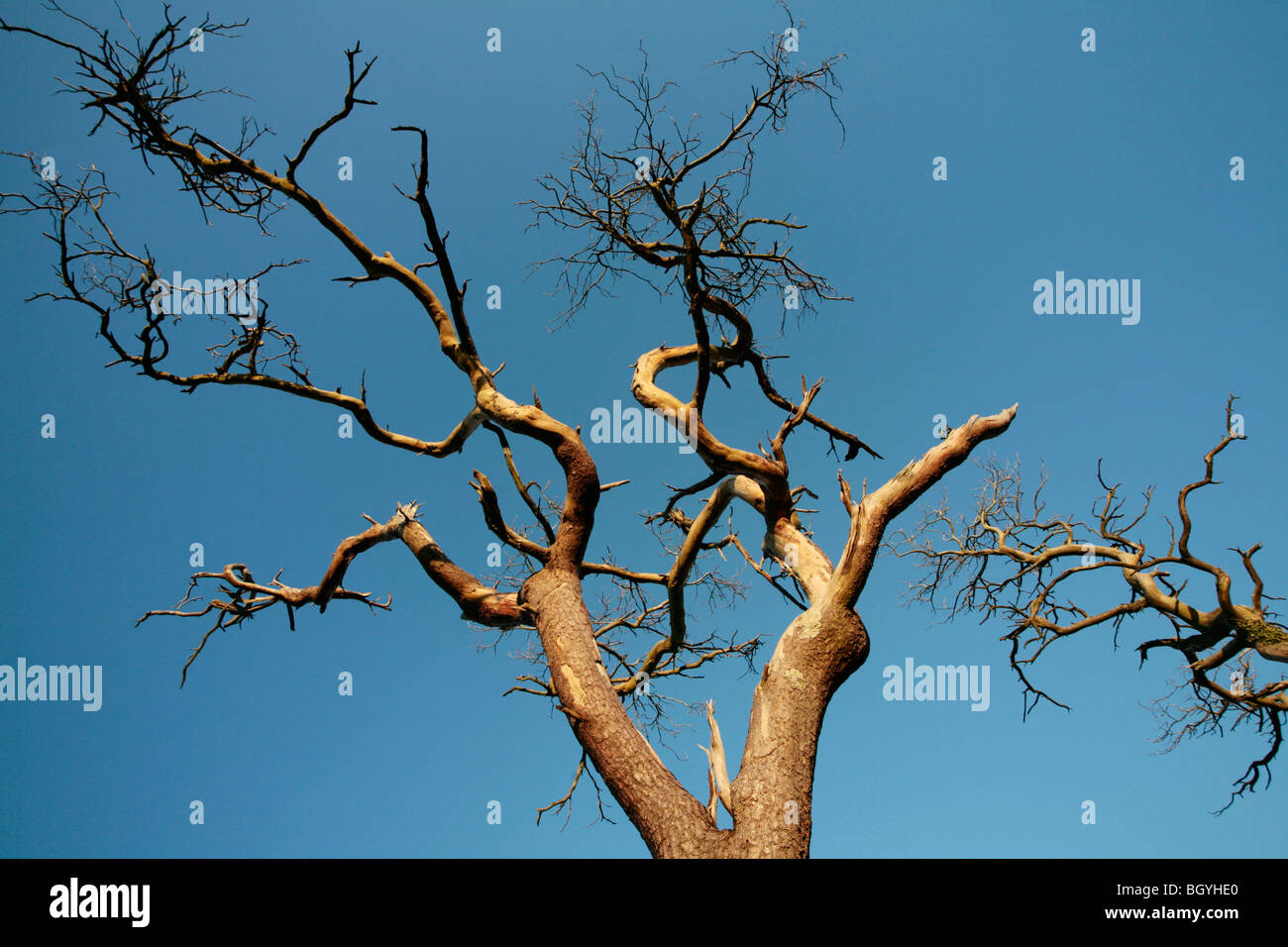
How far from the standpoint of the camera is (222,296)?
17.4ft

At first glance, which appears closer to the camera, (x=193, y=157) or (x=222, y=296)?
(x=193, y=157)

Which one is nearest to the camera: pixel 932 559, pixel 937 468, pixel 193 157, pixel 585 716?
pixel 585 716

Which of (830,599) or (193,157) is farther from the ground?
(193,157)

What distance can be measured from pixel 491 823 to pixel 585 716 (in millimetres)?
2406

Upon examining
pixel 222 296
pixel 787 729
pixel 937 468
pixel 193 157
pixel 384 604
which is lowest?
pixel 787 729

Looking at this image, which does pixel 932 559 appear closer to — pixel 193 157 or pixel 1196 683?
pixel 1196 683

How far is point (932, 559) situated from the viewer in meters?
8.82
